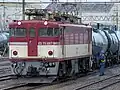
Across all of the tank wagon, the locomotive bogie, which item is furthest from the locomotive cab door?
the locomotive bogie

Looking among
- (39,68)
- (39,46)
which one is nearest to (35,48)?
(39,46)

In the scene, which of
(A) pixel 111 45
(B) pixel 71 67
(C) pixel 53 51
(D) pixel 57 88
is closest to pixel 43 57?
(C) pixel 53 51

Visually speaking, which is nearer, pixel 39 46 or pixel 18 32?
pixel 39 46

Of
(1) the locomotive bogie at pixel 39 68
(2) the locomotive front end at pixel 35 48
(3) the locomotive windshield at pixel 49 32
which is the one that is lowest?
(1) the locomotive bogie at pixel 39 68

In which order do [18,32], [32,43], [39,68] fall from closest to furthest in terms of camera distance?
[39,68] → [32,43] → [18,32]

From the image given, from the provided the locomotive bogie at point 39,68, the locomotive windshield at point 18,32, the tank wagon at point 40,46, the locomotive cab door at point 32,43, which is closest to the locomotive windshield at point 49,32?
the tank wagon at point 40,46

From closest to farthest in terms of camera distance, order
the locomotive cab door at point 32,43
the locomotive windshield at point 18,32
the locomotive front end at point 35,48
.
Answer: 1. the locomotive front end at point 35,48
2. the locomotive cab door at point 32,43
3. the locomotive windshield at point 18,32

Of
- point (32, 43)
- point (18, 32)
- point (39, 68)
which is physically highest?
point (18, 32)

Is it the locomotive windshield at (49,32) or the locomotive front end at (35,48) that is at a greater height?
the locomotive windshield at (49,32)

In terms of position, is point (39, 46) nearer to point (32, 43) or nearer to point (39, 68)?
point (32, 43)

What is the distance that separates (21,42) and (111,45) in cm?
1540

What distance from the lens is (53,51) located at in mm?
19734

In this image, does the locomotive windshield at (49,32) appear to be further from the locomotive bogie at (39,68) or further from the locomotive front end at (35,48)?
the locomotive bogie at (39,68)

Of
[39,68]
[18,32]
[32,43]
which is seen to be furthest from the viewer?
[18,32]
